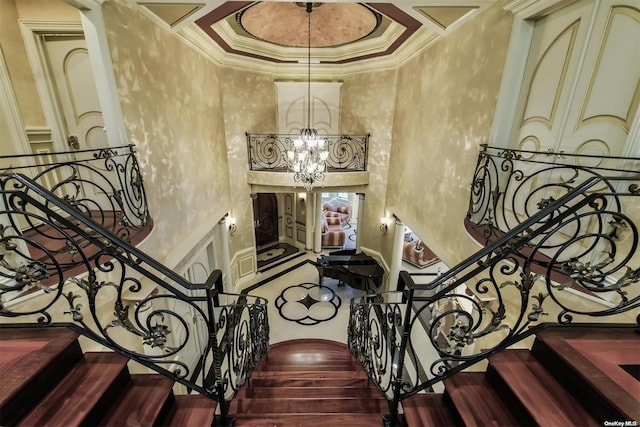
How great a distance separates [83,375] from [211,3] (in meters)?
3.63

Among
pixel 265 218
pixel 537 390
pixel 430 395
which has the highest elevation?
pixel 537 390

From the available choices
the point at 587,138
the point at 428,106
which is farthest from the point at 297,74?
the point at 587,138

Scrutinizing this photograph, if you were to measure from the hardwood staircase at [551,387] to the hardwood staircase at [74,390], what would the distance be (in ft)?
4.72

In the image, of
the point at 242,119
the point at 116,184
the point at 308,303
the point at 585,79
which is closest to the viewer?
the point at 585,79

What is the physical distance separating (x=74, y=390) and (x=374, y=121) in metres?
6.59

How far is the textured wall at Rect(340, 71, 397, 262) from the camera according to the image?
6.30 metres

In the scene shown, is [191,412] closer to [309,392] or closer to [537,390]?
[309,392]

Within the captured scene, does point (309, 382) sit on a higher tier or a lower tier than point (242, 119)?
lower

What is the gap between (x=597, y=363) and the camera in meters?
1.45

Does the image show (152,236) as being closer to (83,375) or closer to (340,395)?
(83,375)

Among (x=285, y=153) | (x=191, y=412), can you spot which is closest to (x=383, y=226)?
(x=285, y=153)

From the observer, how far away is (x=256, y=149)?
6.78 metres

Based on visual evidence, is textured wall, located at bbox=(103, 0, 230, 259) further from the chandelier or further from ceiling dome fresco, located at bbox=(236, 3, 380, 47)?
the chandelier

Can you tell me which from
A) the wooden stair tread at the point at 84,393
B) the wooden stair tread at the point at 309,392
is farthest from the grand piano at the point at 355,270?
the wooden stair tread at the point at 84,393
